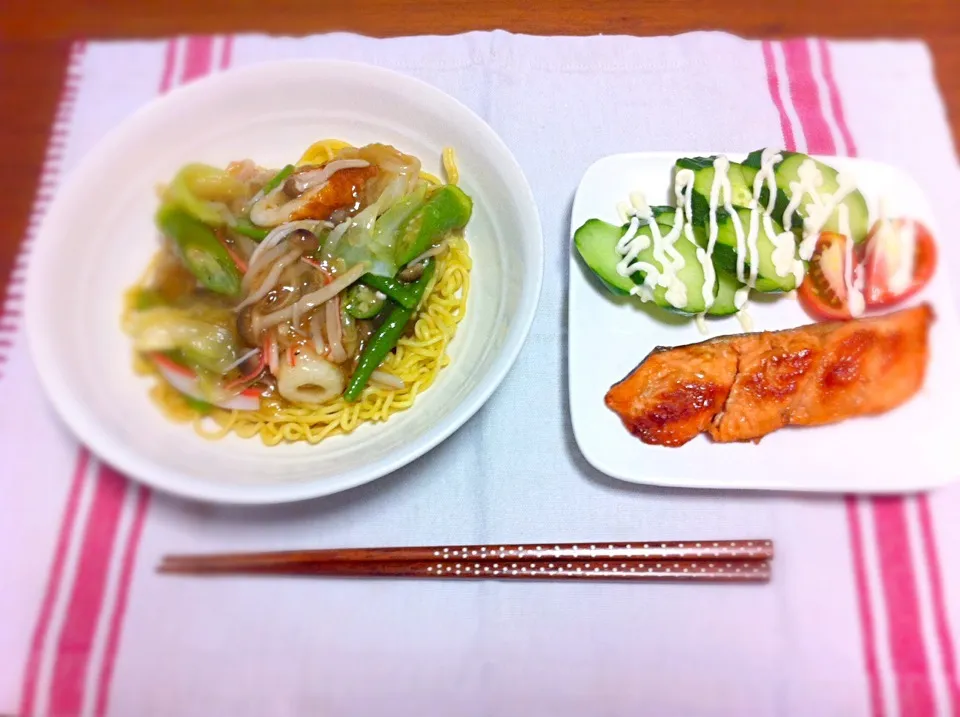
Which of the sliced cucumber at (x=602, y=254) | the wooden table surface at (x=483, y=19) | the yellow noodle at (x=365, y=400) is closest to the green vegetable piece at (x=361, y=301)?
the yellow noodle at (x=365, y=400)

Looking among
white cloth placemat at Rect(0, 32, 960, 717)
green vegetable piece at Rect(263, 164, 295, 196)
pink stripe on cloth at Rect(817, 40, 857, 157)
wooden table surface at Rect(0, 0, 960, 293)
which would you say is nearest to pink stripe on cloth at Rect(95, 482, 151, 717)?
white cloth placemat at Rect(0, 32, 960, 717)

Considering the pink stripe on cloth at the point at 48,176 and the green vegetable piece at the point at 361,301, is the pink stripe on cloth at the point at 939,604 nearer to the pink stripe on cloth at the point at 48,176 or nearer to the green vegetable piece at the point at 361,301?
the green vegetable piece at the point at 361,301

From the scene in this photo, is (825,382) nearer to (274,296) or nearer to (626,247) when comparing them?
(626,247)

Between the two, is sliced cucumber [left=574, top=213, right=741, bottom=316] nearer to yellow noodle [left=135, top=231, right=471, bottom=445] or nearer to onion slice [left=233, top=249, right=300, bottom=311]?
yellow noodle [left=135, top=231, right=471, bottom=445]

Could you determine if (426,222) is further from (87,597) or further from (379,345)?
(87,597)

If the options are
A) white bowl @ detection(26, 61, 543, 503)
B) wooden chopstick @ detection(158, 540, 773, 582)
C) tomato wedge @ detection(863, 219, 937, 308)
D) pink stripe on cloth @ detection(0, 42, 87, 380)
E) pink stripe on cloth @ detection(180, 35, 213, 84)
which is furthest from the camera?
pink stripe on cloth @ detection(180, 35, 213, 84)
